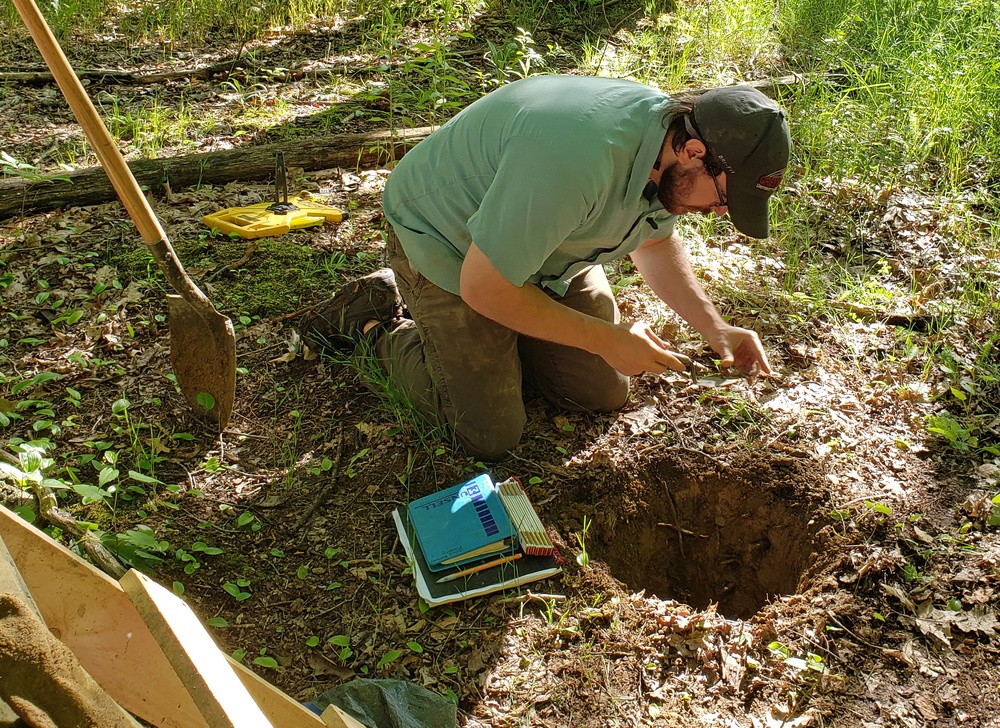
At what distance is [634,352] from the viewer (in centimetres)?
234

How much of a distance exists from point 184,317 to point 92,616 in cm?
148

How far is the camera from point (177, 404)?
114 inches

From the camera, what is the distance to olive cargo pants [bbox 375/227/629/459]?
2.72 meters

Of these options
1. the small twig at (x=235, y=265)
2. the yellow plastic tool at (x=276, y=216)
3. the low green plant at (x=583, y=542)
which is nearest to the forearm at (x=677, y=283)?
the low green plant at (x=583, y=542)

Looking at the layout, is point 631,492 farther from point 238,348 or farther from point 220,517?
point 238,348

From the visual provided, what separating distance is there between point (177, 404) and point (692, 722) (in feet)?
6.73

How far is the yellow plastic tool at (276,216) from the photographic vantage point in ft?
11.9

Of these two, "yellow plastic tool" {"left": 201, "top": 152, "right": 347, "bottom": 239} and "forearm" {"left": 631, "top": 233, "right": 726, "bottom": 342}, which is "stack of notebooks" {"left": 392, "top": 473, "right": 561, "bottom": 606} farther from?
"yellow plastic tool" {"left": 201, "top": 152, "right": 347, "bottom": 239}

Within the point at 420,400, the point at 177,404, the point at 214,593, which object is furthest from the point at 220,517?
the point at 420,400

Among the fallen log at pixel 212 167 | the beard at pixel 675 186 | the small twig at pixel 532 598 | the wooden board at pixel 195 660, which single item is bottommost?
the small twig at pixel 532 598

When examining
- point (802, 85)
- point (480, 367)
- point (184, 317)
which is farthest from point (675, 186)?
point (802, 85)

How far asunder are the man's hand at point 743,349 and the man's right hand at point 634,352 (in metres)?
0.30

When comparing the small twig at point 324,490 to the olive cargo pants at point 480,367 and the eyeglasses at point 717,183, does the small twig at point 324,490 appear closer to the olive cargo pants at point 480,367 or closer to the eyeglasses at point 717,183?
the olive cargo pants at point 480,367

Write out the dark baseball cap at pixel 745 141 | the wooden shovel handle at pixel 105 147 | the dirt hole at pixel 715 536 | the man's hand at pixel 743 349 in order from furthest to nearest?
1. the dirt hole at pixel 715 536
2. the man's hand at pixel 743 349
3. the wooden shovel handle at pixel 105 147
4. the dark baseball cap at pixel 745 141
